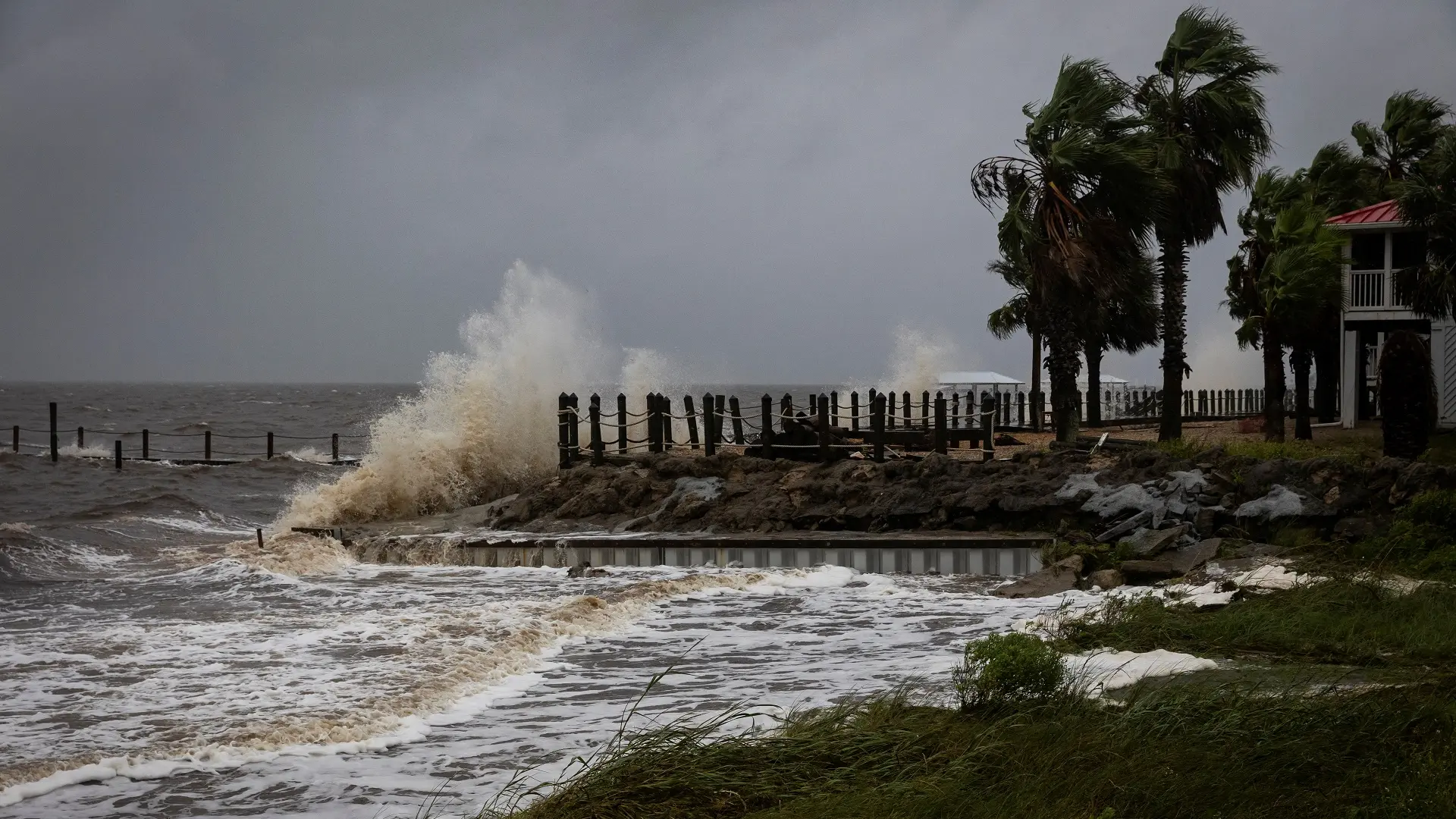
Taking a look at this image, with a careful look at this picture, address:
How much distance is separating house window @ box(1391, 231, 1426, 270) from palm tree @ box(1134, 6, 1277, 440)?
5.42m

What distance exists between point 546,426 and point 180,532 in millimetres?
7938

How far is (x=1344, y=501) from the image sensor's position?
49.3ft

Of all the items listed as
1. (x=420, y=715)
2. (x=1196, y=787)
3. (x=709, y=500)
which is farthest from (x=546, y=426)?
(x=1196, y=787)

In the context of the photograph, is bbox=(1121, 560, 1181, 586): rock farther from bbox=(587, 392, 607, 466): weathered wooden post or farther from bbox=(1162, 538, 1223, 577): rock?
bbox=(587, 392, 607, 466): weathered wooden post

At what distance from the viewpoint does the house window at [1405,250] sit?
29.6 m

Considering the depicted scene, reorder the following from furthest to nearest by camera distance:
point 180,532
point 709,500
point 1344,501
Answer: point 180,532, point 709,500, point 1344,501

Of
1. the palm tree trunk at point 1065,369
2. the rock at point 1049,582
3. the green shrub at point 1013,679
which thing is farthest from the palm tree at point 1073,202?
the green shrub at point 1013,679

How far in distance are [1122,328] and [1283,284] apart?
56.8 ft

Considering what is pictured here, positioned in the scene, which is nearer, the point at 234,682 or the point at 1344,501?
the point at 234,682

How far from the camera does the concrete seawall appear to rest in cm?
1554

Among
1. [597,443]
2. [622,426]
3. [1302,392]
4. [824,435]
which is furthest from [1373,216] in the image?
[597,443]

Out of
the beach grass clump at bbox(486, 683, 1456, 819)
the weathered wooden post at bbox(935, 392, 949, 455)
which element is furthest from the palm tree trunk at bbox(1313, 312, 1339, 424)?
the beach grass clump at bbox(486, 683, 1456, 819)

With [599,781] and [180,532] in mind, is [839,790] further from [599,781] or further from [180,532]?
[180,532]

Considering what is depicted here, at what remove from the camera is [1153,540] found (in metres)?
14.6
